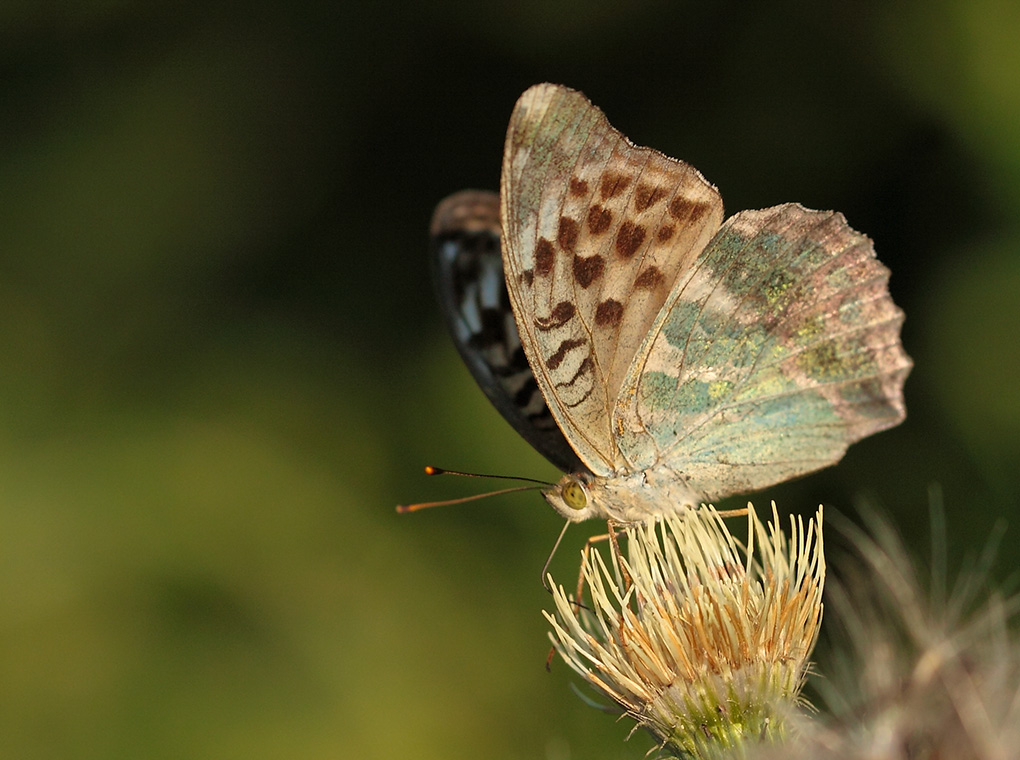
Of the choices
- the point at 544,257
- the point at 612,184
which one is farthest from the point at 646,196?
the point at 544,257

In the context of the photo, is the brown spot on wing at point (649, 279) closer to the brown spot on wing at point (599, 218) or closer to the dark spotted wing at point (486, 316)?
the brown spot on wing at point (599, 218)

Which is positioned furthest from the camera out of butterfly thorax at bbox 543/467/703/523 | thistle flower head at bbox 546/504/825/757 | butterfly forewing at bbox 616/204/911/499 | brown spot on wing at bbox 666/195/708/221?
butterfly thorax at bbox 543/467/703/523

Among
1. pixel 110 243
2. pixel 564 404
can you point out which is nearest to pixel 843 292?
pixel 564 404

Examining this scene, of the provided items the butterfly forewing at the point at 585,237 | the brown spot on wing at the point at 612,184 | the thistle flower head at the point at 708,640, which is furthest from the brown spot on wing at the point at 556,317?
the thistle flower head at the point at 708,640

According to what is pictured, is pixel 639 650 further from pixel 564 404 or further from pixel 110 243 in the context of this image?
pixel 110 243

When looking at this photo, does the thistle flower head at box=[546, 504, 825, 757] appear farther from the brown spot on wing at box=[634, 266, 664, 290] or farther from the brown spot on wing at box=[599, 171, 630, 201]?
the brown spot on wing at box=[599, 171, 630, 201]

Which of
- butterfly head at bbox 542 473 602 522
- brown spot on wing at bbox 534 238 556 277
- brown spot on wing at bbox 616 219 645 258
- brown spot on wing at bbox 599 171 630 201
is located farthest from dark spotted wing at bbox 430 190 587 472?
brown spot on wing at bbox 599 171 630 201
